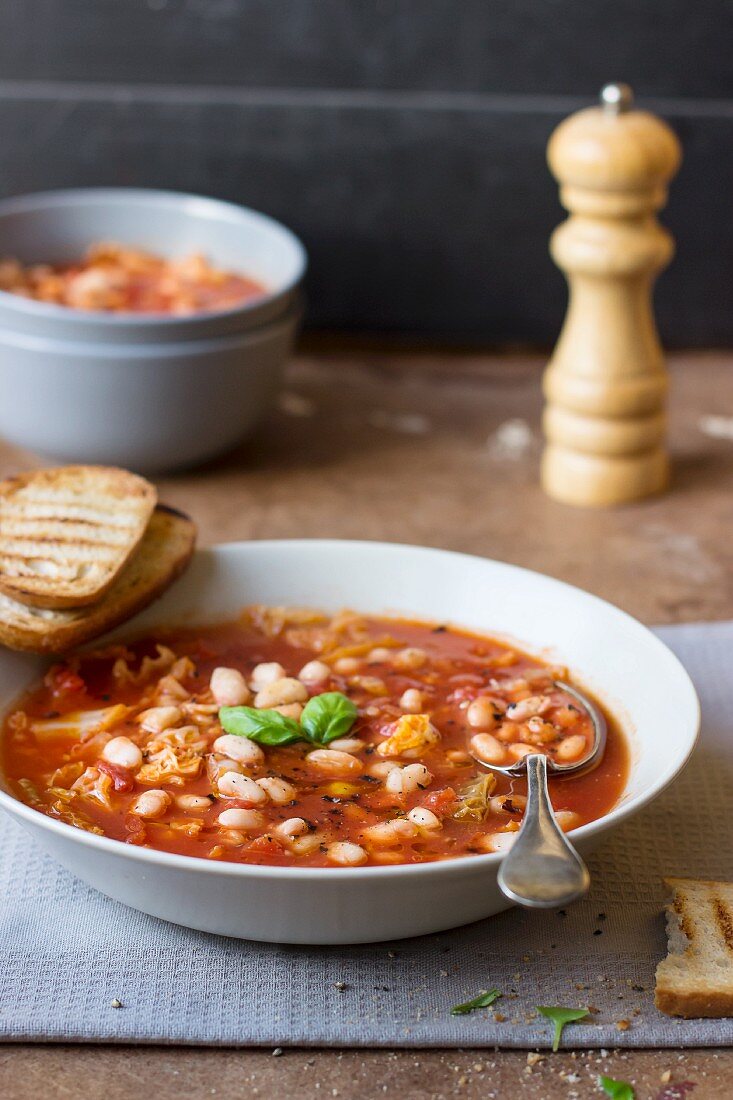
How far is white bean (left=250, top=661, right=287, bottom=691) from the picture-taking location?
1850mm

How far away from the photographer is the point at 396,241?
3807 mm

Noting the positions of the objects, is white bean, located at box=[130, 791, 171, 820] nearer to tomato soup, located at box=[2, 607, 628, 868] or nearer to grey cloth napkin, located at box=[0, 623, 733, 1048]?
tomato soup, located at box=[2, 607, 628, 868]

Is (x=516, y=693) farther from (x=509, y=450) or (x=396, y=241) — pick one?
(x=396, y=241)

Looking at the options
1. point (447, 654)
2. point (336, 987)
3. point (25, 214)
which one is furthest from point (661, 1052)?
point (25, 214)

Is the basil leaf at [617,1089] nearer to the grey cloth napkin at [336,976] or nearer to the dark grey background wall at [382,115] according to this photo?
the grey cloth napkin at [336,976]

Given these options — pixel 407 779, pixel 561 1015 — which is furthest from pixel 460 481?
pixel 561 1015

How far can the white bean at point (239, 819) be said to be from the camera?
1521 millimetres

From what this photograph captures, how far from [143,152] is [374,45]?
0.71 m

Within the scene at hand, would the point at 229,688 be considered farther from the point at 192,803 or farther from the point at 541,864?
the point at 541,864

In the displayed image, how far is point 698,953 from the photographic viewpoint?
1.49 meters

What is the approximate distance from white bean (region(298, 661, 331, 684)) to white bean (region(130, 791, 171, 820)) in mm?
359

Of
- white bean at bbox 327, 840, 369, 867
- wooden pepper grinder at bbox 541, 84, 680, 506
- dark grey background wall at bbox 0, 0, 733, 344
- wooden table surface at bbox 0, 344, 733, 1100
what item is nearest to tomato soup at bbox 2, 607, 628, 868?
white bean at bbox 327, 840, 369, 867

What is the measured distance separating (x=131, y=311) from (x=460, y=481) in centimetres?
87

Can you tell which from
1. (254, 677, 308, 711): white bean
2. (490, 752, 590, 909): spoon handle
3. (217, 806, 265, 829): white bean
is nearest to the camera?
(490, 752, 590, 909): spoon handle
